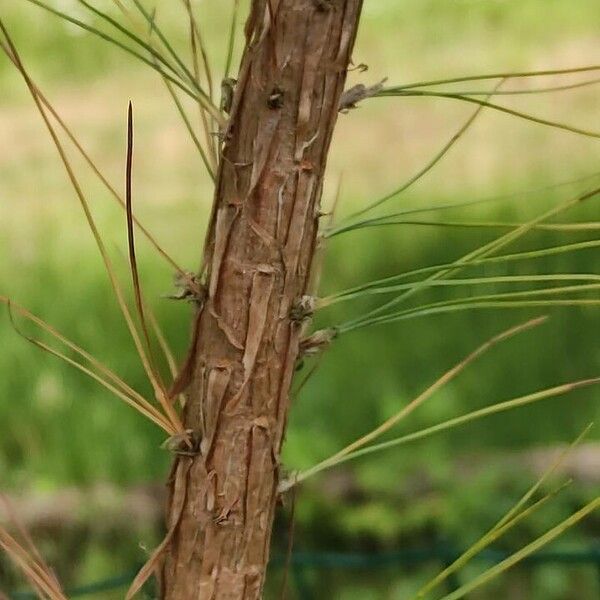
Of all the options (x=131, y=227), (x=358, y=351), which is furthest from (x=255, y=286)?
(x=358, y=351)

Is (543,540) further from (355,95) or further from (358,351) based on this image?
(358,351)

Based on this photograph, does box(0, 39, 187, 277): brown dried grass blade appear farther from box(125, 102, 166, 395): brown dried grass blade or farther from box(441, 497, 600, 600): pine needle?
box(441, 497, 600, 600): pine needle

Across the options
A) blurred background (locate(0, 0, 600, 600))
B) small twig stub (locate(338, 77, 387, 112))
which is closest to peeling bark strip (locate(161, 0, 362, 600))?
small twig stub (locate(338, 77, 387, 112))

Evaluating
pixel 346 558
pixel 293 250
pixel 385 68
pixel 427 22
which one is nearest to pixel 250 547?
pixel 293 250

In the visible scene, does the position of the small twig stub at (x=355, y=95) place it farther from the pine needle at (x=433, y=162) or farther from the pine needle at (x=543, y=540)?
the pine needle at (x=543, y=540)

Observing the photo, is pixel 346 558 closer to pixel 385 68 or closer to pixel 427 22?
pixel 385 68

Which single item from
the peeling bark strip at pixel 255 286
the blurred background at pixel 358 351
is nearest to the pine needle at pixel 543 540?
the peeling bark strip at pixel 255 286
